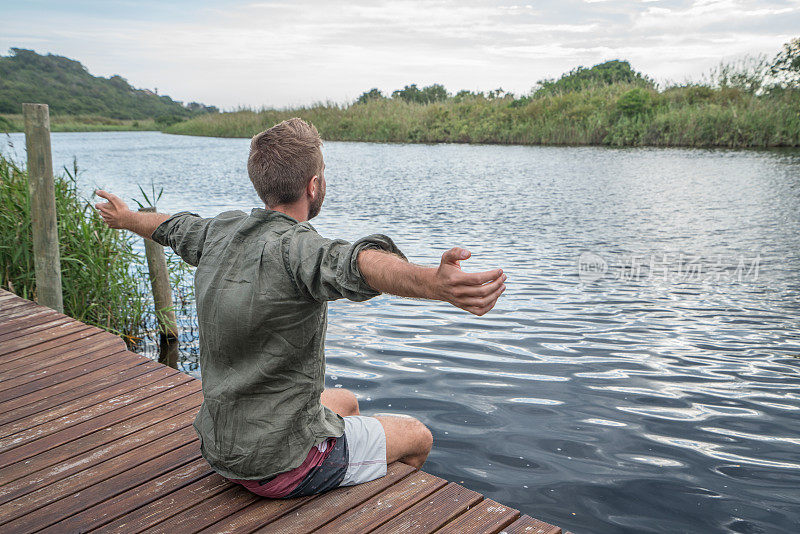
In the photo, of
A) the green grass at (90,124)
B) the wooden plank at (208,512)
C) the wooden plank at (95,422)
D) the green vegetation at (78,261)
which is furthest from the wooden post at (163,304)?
the green grass at (90,124)

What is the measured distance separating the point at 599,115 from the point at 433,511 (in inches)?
1031

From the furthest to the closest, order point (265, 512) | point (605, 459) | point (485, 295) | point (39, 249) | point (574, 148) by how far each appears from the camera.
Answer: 1. point (574, 148)
2. point (39, 249)
3. point (605, 459)
4. point (265, 512)
5. point (485, 295)

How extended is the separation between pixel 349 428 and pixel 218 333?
0.66 m

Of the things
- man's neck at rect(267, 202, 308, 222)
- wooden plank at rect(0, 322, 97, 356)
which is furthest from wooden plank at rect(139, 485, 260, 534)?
wooden plank at rect(0, 322, 97, 356)

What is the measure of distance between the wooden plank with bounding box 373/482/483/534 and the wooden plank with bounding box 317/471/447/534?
0.9 inches

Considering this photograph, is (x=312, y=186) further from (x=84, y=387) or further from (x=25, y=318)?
(x=25, y=318)

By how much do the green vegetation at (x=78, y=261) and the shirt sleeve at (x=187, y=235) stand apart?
3.38 metres

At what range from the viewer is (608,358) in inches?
196

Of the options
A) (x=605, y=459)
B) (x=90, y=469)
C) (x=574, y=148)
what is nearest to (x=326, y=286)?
(x=90, y=469)

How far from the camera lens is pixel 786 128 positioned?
2175 cm

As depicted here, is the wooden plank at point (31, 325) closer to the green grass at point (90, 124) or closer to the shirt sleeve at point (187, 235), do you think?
the shirt sleeve at point (187, 235)

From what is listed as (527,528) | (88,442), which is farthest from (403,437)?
(88,442)

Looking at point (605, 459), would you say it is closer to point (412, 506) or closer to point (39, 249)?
point (412, 506)

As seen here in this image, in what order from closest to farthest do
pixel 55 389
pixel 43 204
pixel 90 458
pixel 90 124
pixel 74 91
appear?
pixel 90 458, pixel 55 389, pixel 43 204, pixel 90 124, pixel 74 91
